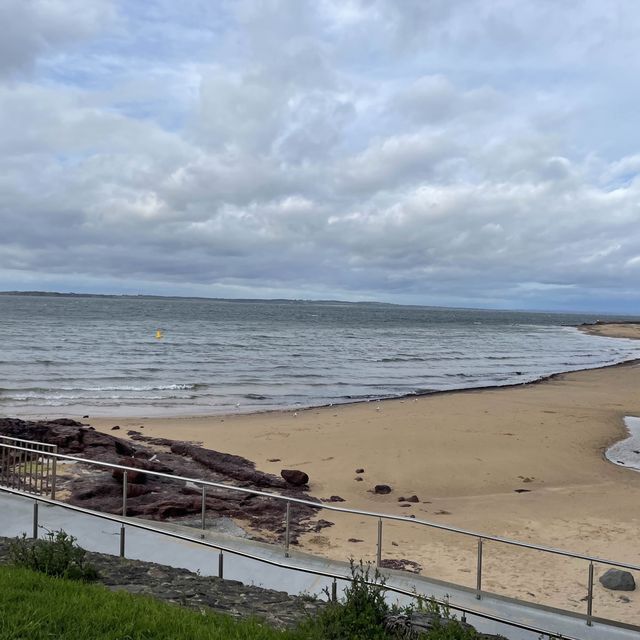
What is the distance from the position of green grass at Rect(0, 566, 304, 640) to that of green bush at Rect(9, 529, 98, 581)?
21.8 inches

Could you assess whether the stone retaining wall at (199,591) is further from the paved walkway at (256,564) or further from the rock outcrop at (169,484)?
the rock outcrop at (169,484)

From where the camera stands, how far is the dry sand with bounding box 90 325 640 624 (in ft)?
25.2

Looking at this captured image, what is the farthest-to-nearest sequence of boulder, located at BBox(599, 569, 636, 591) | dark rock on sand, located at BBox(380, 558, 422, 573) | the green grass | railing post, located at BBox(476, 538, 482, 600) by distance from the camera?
dark rock on sand, located at BBox(380, 558, 422, 573), boulder, located at BBox(599, 569, 636, 591), railing post, located at BBox(476, 538, 482, 600), the green grass

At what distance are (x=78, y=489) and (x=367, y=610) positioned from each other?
7112mm

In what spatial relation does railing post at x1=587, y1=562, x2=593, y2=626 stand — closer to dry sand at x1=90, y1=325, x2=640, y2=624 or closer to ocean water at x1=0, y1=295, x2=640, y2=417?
dry sand at x1=90, y1=325, x2=640, y2=624

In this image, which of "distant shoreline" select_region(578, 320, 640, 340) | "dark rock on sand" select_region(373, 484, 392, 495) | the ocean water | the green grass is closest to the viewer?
the green grass

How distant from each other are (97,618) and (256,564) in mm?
2713

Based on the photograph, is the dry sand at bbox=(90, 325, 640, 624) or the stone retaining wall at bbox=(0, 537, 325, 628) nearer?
the stone retaining wall at bbox=(0, 537, 325, 628)

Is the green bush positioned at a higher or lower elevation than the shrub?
lower

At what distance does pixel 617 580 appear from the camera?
24.7 ft

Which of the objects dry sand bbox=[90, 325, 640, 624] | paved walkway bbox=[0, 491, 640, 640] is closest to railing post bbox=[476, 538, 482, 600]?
paved walkway bbox=[0, 491, 640, 640]

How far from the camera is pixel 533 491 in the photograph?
1310cm

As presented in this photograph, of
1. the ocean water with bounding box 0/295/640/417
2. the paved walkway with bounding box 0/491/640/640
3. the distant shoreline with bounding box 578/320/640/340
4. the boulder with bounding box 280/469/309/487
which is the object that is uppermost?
the paved walkway with bounding box 0/491/640/640

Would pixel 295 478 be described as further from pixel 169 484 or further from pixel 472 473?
pixel 472 473
